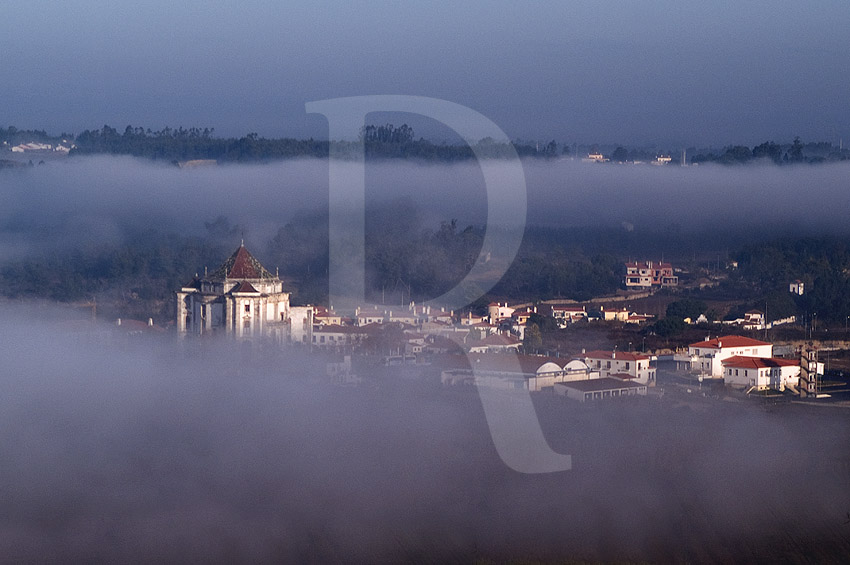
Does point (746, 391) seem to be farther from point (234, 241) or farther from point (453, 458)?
point (234, 241)

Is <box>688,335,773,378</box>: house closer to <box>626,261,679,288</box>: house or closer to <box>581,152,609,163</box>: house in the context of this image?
<box>626,261,679,288</box>: house

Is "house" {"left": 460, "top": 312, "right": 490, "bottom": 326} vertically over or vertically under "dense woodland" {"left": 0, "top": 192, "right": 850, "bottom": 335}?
under

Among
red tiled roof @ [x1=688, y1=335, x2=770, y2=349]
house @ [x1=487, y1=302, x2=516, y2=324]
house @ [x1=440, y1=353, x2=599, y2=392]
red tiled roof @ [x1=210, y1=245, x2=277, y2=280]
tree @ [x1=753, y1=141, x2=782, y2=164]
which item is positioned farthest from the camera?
tree @ [x1=753, y1=141, x2=782, y2=164]

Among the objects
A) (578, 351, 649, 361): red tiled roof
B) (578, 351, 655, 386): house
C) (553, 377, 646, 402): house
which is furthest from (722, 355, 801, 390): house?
(553, 377, 646, 402): house

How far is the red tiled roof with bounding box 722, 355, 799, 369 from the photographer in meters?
18.4

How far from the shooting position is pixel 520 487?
42.9 feet

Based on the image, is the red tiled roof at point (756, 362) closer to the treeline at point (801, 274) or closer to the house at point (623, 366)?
the house at point (623, 366)

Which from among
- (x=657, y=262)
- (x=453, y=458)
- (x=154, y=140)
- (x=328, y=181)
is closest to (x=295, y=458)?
(x=453, y=458)

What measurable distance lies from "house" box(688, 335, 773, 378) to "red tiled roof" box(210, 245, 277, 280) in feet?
17.4

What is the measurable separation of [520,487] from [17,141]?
1538 inches

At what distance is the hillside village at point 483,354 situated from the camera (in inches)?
691

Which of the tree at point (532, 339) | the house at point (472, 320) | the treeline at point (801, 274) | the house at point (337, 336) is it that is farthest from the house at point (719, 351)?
the treeline at point (801, 274)

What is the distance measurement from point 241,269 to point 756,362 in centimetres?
613

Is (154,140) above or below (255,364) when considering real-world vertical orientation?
above
